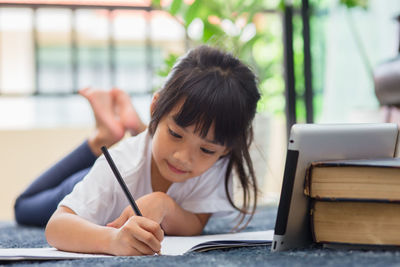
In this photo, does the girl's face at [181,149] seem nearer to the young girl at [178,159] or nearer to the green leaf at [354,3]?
the young girl at [178,159]

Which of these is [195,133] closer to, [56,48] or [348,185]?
[348,185]

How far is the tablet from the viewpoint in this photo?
0.56 m

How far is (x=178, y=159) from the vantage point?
2.48 feet

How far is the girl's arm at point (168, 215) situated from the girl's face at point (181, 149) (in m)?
0.05

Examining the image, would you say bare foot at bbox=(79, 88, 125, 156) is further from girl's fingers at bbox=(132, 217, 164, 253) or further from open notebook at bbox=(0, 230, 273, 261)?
girl's fingers at bbox=(132, 217, 164, 253)

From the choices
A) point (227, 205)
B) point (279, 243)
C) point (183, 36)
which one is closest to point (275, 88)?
point (183, 36)

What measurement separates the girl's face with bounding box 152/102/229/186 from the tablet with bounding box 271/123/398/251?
8.3 inches

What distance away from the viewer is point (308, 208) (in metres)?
0.60

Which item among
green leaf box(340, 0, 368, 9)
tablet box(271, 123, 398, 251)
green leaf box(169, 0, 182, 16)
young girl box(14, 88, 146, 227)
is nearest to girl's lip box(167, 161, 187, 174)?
tablet box(271, 123, 398, 251)

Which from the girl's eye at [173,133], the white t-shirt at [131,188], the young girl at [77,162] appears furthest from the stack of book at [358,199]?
the young girl at [77,162]

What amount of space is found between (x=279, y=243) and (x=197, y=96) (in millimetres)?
273

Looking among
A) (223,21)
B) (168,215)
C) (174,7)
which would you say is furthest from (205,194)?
(223,21)

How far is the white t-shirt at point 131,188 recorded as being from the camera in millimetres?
778

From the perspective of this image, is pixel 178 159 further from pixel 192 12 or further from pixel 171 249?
pixel 192 12
